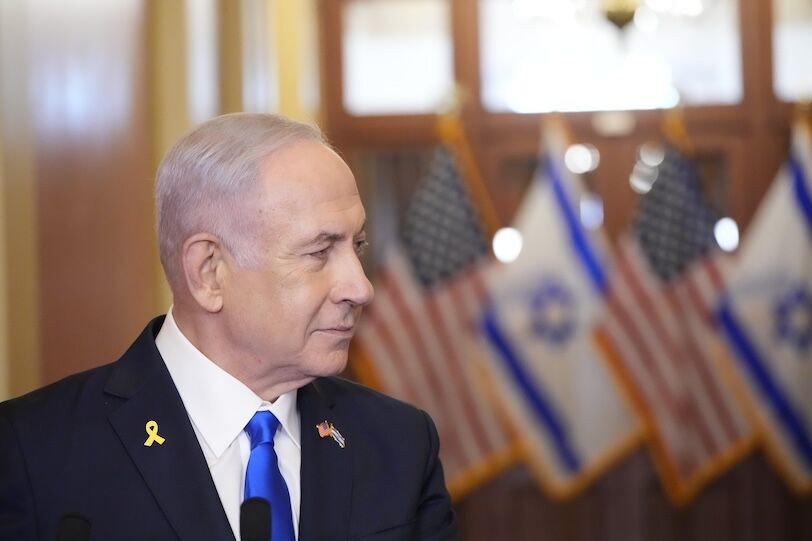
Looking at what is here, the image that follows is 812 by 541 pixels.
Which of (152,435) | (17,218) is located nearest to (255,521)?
(152,435)

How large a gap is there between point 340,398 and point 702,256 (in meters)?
4.61

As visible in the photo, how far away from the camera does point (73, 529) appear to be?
140cm

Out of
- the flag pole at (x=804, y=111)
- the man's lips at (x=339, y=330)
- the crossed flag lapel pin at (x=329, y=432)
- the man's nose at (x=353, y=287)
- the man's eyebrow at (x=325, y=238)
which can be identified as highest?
the flag pole at (x=804, y=111)

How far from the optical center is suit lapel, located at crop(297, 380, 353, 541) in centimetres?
174

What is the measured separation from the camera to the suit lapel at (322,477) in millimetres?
1735

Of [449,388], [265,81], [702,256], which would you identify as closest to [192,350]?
[265,81]

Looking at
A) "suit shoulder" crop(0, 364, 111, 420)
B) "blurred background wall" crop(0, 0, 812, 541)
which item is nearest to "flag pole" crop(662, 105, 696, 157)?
"blurred background wall" crop(0, 0, 812, 541)

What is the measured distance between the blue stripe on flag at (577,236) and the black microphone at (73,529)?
5.02m

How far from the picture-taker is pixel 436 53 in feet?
21.6

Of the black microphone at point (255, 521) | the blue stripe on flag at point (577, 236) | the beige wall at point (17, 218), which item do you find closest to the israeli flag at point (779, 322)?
the blue stripe on flag at point (577, 236)

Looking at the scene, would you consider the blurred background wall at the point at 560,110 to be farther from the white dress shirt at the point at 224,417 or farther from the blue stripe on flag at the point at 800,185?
the white dress shirt at the point at 224,417

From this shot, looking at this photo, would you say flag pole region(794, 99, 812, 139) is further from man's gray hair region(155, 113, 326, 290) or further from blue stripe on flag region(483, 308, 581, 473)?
man's gray hair region(155, 113, 326, 290)

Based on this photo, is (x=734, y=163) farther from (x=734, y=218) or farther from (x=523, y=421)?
(x=523, y=421)

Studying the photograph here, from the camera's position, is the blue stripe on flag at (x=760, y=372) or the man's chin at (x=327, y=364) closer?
the man's chin at (x=327, y=364)
